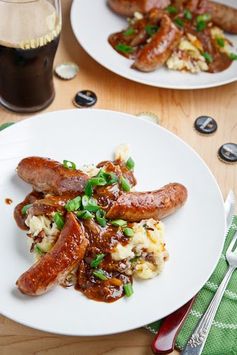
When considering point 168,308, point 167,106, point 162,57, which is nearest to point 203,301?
point 168,308

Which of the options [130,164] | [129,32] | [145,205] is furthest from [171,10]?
[145,205]

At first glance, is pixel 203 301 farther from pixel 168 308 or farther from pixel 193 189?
pixel 193 189

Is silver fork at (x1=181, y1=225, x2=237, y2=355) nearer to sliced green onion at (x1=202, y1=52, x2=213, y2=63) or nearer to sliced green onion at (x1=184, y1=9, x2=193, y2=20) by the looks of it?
sliced green onion at (x1=202, y1=52, x2=213, y2=63)

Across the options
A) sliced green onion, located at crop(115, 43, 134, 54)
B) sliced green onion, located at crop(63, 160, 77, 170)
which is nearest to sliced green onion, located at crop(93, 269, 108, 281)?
sliced green onion, located at crop(63, 160, 77, 170)

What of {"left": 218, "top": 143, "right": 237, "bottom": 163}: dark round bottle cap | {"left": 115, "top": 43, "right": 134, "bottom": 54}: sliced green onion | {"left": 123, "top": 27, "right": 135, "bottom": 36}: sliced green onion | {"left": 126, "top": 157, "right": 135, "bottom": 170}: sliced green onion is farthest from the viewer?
{"left": 123, "top": 27, "right": 135, "bottom": 36}: sliced green onion

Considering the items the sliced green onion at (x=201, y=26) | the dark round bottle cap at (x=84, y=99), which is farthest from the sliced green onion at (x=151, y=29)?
the dark round bottle cap at (x=84, y=99)
